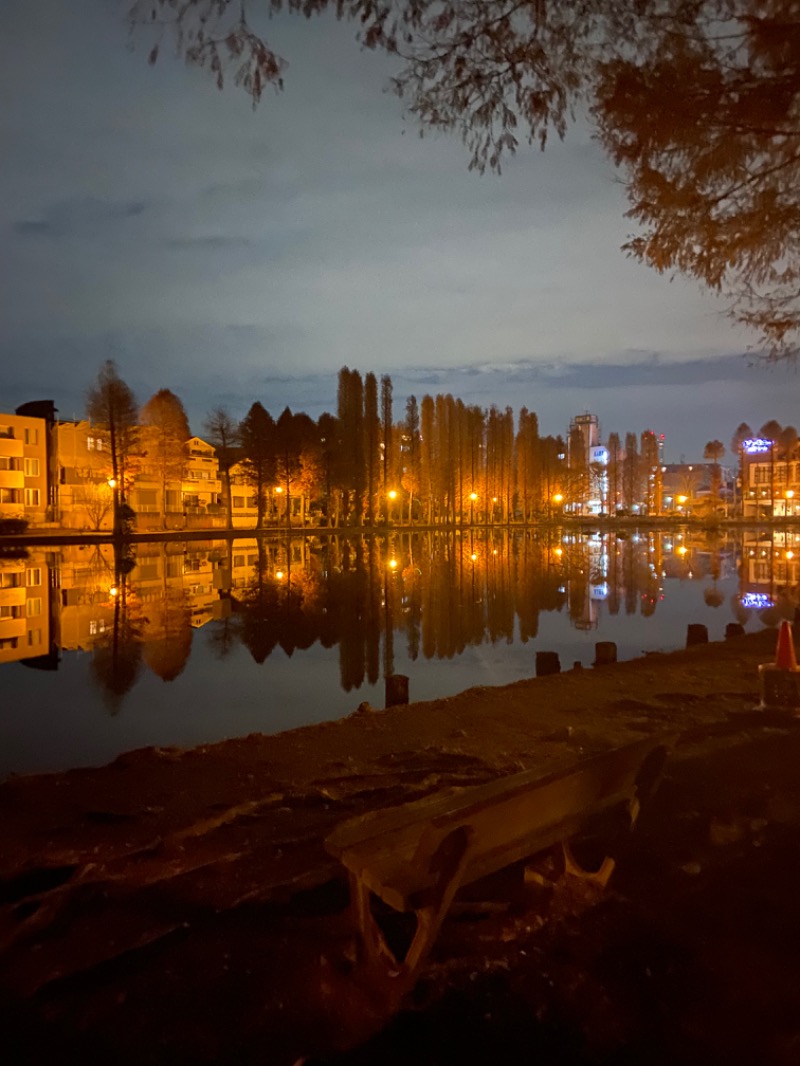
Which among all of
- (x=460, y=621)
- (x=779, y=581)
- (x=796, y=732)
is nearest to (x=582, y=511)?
(x=779, y=581)

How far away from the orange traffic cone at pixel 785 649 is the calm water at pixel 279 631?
4259mm

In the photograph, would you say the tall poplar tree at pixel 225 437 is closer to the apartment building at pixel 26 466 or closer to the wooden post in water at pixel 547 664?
the apartment building at pixel 26 466

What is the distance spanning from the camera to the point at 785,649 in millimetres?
7992

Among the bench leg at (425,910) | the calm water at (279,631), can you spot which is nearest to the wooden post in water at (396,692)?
the calm water at (279,631)

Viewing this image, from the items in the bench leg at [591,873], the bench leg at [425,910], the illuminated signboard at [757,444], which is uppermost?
the illuminated signboard at [757,444]

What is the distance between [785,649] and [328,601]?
46.3 feet

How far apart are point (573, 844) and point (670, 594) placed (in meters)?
19.4

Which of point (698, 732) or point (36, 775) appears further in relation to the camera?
point (698, 732)

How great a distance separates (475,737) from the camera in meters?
7.28

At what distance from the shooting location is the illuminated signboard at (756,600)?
19859 millimetres

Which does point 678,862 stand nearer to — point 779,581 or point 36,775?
point 36,775

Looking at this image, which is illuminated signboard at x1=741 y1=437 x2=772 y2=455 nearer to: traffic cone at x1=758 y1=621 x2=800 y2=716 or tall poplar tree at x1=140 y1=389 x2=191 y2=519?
tall poplar tree at x1=140 y1=389 x2=191 y2=519

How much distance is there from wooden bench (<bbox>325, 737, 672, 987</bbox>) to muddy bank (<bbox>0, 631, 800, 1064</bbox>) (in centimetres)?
22

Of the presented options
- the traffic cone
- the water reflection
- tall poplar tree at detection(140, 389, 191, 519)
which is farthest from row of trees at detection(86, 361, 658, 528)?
the traffic cone
